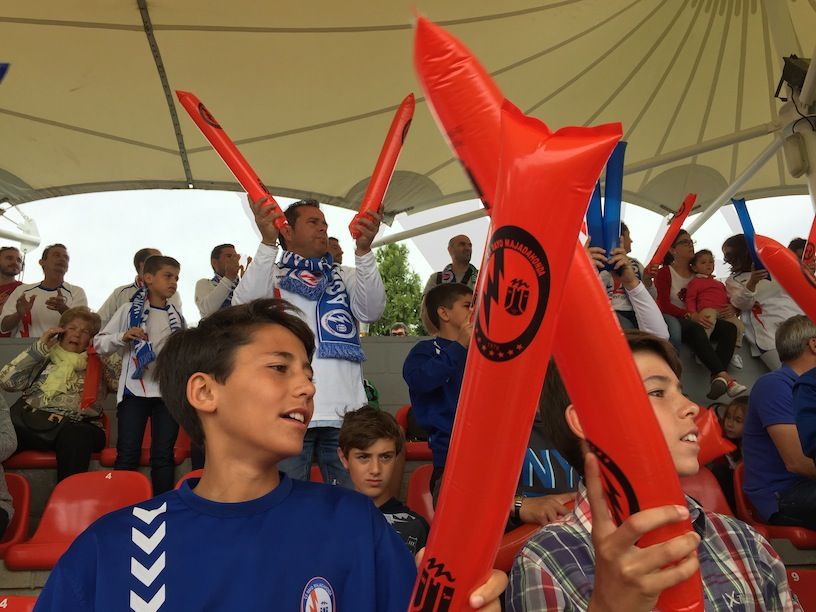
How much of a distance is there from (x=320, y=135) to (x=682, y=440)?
247 inches

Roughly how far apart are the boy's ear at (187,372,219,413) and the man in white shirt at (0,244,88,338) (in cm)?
458

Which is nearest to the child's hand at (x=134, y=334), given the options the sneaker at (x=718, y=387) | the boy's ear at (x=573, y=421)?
the boy's ear at (x=573, y=421)

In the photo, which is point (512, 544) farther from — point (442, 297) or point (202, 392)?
point (442, 297)

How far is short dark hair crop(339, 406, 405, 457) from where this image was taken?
319 centimetres

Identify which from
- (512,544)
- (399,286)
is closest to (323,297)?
(512,544)

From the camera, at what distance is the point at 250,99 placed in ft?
22.1

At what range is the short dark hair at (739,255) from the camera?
6090mm

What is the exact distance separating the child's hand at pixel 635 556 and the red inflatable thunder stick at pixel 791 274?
87 centimetres

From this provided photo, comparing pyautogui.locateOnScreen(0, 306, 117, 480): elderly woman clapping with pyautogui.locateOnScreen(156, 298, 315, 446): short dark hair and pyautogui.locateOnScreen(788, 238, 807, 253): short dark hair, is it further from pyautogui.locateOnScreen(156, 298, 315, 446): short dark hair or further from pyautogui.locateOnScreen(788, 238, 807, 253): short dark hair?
pyautogui.locateOnScreen(788, 238, 807, 253): short dark hair

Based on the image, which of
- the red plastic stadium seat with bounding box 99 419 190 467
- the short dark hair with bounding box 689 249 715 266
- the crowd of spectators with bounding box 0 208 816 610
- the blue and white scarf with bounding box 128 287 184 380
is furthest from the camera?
the short dark hair with bounding box 689 249 715 266

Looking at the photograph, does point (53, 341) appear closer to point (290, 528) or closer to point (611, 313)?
point (290, 528)

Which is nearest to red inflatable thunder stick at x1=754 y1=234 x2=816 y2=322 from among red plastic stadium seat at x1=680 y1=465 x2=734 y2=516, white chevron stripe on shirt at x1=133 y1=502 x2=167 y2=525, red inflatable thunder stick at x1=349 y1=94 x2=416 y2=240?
white chevron stripe on shirt at x1=133 y1=502 x2=167 y2=525

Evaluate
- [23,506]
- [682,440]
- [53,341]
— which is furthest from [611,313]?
[53,341]

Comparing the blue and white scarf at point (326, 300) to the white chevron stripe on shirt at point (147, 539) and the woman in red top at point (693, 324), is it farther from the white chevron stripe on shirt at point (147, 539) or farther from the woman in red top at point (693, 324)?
the woman in red top at point (693, 324)
